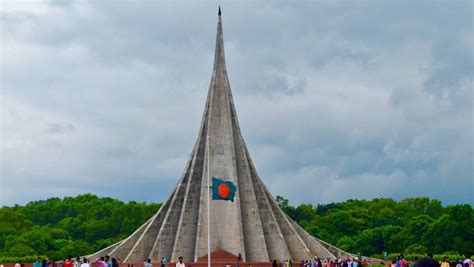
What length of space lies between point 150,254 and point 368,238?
24094 millimetres

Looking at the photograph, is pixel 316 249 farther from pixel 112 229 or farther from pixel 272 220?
pixel 112 229

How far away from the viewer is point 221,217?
3450 centimetres

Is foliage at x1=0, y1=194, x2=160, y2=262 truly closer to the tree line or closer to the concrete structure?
the tree line

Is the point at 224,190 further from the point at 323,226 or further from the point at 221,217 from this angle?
the point at 323,226

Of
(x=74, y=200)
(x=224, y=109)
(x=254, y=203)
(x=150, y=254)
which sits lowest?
(x=150, y=254)

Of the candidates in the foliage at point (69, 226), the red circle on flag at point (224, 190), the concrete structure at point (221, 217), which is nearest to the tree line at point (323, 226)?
the foliage at point (69, 226)

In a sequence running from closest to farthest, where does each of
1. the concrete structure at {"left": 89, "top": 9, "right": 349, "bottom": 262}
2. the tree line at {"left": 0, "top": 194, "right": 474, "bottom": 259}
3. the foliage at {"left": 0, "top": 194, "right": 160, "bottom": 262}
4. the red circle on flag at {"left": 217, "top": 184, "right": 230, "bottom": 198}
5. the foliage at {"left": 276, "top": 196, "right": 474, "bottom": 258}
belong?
the red circle on flag at {"left": 217, "top": 184, "right": 230, "bottom": 198}, the concrete structure at {"left": 89, "top": 9, "right": 349, "bottom": 262}, the foliage at {"left": 276, "top": 196, "right": 474, "bottom": 258}, the tree line at {"left": 0, "top": 194, "right": 474, "bottom": 259}, the foliage at {"left": 0, "top": 194, "right": 160, "bottom": 262}

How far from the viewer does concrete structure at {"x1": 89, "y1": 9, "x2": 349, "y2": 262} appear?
33.6m

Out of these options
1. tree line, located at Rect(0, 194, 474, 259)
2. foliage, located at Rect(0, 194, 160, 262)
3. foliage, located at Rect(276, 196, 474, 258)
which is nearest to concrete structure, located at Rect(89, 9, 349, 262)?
foliage, located at Rect(276, 196, 474, 258)

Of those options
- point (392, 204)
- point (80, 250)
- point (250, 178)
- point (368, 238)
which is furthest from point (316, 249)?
point (392, 204)

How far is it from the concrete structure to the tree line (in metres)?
14.0

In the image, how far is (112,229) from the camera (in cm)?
6781

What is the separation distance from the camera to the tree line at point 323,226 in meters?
46.7

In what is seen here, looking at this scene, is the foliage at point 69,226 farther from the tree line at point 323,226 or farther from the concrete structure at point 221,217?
the concrete structure at point 221,217
